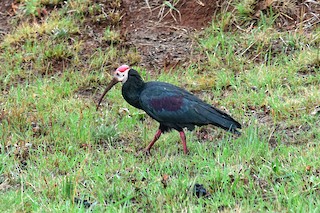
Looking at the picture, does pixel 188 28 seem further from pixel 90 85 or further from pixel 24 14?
pixel 24 14

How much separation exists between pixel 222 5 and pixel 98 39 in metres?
1.90

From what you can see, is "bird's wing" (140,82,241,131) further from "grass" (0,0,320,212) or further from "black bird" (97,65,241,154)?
"grass" (0,0,320,212)

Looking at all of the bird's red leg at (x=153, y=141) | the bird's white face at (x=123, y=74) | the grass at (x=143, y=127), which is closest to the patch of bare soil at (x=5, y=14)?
the grass at (x=143, y=127)

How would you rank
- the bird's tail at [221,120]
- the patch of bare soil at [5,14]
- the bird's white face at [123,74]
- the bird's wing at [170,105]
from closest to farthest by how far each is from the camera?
1. the bird's tail at [221,120]
2. the bird's wing at [170,105]
3. the bird's white face at [123,74]
4. the patch of bare soil at [5,14]

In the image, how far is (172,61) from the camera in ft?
30.5

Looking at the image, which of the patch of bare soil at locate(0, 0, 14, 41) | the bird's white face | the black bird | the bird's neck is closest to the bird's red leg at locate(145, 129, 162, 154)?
the black bird

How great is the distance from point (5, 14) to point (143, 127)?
4077mm

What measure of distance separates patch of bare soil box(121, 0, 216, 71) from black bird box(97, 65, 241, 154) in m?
2.20

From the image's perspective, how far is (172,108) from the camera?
6863 millimetres

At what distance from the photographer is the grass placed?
17.7 ft

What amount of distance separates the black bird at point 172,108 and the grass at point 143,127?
0.21m

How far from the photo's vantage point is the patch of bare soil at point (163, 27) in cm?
945

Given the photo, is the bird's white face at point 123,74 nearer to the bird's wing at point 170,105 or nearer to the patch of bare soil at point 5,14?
the bird's wing at point 170,105

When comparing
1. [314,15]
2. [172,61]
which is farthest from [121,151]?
[314,15]
